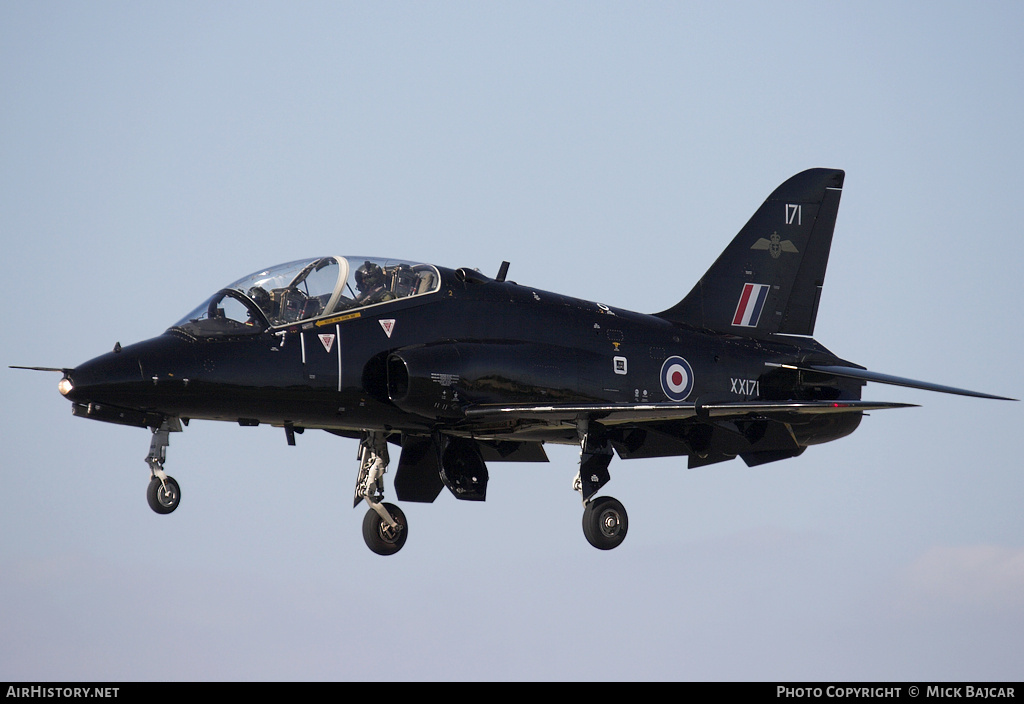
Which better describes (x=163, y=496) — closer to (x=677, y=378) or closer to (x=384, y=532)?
(x=384, y=532)

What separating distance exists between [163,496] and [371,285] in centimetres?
399

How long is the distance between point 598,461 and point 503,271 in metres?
3.12

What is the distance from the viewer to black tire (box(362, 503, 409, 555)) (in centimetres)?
2067

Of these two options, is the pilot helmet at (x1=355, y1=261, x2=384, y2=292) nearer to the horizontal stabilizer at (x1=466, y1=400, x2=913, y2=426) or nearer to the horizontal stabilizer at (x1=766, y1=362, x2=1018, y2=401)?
the horizontal stabilizer at (x1=466, y1=400, x2=913, y2=426)

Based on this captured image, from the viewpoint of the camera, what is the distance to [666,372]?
20.7m

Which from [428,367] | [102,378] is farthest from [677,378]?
[102,378]

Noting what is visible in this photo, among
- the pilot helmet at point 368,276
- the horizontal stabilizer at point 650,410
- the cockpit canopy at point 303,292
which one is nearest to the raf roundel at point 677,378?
the horizontal stabilizer at point 650,410

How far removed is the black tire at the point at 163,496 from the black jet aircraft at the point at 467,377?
0.06ft

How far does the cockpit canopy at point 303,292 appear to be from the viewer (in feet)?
58.9

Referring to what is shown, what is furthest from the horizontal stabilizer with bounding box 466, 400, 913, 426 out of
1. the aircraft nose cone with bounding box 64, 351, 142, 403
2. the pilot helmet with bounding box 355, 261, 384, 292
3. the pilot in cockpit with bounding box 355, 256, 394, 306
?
the aircraft nose cone with bounding box 64, 351, 142, 403

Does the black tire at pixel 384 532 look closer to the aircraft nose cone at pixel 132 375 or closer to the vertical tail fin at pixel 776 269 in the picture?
the aircraft nose cone at pixel 132 375

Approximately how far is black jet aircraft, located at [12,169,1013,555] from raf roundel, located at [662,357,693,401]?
0.09 ft

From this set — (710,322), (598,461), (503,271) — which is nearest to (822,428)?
(710,322)

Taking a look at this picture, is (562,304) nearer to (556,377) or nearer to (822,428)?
(556,377)
